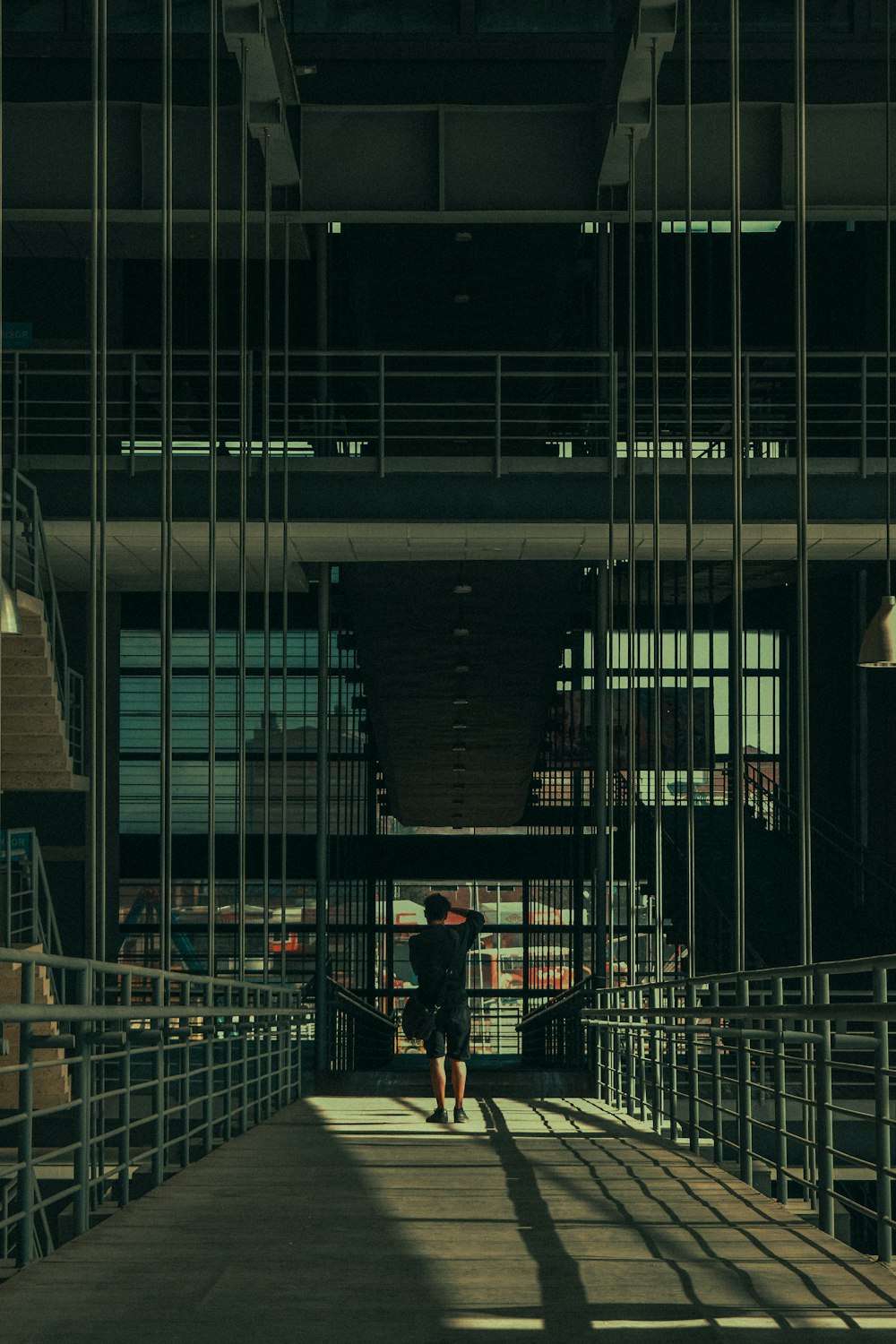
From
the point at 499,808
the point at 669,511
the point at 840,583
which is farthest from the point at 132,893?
the point at 669,511

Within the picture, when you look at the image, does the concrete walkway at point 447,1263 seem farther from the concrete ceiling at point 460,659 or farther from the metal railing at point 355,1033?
the metal railing at point 355,1033

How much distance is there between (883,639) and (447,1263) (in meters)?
5.74

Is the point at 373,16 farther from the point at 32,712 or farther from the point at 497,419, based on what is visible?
the point at 32,712

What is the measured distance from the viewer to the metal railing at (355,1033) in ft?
61.6

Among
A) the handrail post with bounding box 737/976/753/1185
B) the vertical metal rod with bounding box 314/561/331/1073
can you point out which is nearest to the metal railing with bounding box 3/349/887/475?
the vertical metal rod with bounding box 314/561/331/1073

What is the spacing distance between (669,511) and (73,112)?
20.7ft

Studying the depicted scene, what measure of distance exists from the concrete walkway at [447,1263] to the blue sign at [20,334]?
609 inches

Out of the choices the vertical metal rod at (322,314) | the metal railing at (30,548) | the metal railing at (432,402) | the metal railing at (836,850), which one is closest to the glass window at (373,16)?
the vertical metal rod at (322,314)

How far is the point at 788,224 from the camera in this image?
2298 cm

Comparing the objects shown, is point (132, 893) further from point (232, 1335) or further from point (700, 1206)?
point (232, 1335)

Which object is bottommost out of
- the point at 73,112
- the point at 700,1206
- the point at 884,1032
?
the point at 700,1206

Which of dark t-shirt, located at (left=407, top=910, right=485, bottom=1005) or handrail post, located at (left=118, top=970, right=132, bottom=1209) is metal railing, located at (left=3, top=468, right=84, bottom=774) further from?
handrail post, located at (left=118, top=970, right=132, bottom=1209)

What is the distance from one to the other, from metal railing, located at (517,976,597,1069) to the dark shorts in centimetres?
645

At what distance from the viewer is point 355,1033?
23047mm
